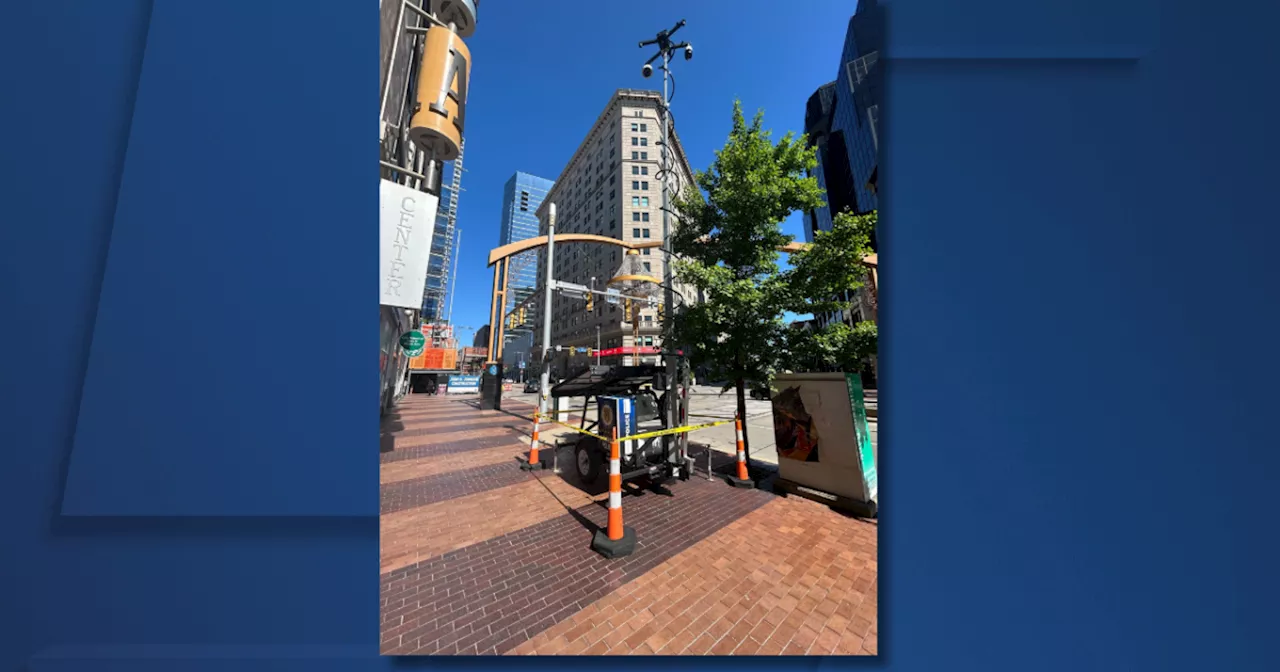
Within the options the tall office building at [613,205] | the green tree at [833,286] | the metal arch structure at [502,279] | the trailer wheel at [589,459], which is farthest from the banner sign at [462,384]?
the green tree at [833,286]

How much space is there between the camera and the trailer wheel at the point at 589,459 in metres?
5.88

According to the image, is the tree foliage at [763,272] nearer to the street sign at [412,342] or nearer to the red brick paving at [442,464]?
the red brick paving at [442,464]

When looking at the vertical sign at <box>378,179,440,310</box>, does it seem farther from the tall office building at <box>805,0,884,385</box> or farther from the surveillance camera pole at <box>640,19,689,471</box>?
the tall office building at <box>805,0,884,385</box>

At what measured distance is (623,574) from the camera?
3.44 m

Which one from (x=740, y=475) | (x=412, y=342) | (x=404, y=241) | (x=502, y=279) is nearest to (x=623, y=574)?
(x=740, y=475)

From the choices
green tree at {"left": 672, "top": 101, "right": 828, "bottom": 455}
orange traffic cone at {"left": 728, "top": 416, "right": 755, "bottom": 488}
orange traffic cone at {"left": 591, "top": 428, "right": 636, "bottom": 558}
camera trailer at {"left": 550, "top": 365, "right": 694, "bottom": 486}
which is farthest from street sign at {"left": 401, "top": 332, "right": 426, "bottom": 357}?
orange traffic cone at {"left": 728, "top": 416, "right": 755, "bottom": 488}

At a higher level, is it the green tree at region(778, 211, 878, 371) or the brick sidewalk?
the green tree at region(778, 211, 878, 371)

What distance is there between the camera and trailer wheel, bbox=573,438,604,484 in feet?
19.3

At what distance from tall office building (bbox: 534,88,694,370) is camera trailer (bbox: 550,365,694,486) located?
27.7 meters
